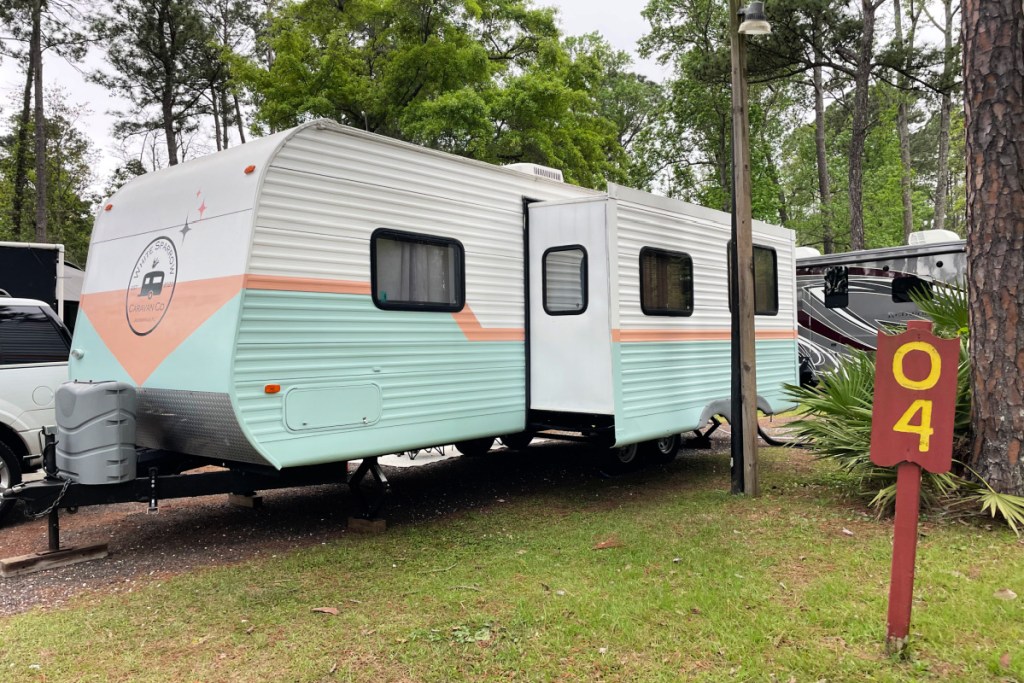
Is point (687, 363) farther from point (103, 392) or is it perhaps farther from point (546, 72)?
point (546, 72)

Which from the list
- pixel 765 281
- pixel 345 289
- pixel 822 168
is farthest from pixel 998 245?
pixel 822 168

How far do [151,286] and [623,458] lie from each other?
4.64 metres

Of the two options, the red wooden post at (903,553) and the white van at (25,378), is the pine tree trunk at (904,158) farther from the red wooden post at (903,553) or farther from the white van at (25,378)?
the white van at (25,378)

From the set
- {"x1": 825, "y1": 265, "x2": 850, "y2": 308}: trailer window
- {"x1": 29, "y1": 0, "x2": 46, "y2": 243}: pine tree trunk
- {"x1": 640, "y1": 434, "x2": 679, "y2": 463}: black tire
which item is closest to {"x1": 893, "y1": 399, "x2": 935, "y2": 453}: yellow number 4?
{"x1": 640, "y1": 434, "x2": 679, "y2": 463}: black tire

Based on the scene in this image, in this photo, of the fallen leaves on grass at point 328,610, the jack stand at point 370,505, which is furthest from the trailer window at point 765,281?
the fallen leaves on grass at point 328,610

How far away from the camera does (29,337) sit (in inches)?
248

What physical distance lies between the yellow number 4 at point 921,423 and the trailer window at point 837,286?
33.2 feet

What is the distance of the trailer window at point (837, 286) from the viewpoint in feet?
41.2

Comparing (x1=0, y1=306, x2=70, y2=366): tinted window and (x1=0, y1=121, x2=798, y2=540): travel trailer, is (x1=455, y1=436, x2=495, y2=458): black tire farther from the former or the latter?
(x1=0, y1=306, x2=70, y2=366): tinted window

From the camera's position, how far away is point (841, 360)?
22.4 ft

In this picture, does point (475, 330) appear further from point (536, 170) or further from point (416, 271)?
point (536, 170)

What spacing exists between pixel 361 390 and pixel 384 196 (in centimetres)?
137

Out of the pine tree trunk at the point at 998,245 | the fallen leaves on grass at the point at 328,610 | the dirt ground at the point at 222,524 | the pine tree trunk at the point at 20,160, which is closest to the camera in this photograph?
the fallen leaves on grass at the point at 328,610

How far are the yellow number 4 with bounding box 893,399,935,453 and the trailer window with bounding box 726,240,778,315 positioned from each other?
198 inches
